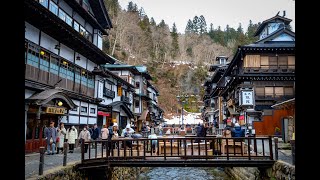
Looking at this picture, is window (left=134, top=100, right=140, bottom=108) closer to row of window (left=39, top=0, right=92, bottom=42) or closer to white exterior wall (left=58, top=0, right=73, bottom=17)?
row of window (left=39, top=0, right=92, bottom=42)

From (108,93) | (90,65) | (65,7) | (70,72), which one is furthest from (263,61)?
(65,7)

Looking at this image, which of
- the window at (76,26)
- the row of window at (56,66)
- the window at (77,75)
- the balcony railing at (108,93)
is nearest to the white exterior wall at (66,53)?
the row of window at (56,66)

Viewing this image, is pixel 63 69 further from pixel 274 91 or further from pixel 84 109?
pixel 274 91

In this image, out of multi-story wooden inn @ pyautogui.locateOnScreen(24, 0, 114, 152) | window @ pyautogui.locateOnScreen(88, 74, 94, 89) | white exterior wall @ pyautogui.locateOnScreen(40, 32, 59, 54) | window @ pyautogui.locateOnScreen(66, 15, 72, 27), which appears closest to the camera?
multi-story wooden inn @ pyautogui.locateOnScreen(24, 0, 114, 152)

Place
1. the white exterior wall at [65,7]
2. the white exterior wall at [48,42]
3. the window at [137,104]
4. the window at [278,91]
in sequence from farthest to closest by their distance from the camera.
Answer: the window at [137,104] → the window at [278,91] → the white exterior wall at [65,7] → the white exterior wall at [48,42]

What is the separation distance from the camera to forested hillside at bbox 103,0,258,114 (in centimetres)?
7876

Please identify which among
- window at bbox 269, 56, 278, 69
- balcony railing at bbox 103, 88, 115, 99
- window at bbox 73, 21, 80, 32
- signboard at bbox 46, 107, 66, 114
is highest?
window at bbox 73, 21, 80, 32

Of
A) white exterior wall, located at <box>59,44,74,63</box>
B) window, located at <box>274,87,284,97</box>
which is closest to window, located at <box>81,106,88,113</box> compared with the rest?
white exterior wall, located at <box>59,44,74,63</box>

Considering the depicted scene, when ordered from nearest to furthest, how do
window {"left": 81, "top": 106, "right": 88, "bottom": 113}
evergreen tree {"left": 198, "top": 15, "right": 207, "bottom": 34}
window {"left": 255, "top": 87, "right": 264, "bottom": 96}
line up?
1. window {"left": 81, "top": 106, "right": 88, "bottom": 113}
2. window {"left": 255, "top": 87, "right": 264, "bottom": 96}
3. evergreen tree {"left": 198, "top": 15, "right": 207, "bottom": 34}

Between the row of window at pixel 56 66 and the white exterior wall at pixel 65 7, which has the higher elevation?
the white exterior wall at pixel 65 7

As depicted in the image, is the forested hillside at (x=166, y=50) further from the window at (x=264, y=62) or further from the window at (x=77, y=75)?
the window at (x=77, y=75)

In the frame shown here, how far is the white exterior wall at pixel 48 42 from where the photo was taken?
17156 mm
